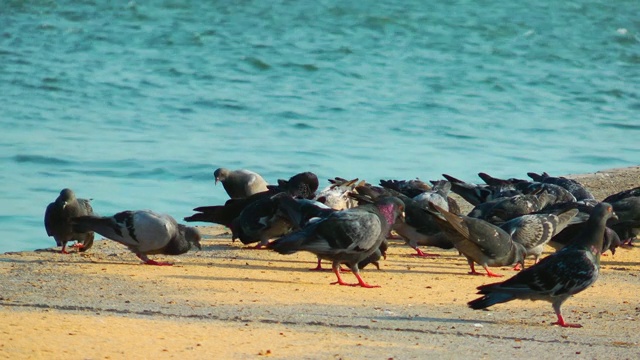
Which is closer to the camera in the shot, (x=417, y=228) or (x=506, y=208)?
(x=417, y=228)

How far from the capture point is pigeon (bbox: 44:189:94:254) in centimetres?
1138

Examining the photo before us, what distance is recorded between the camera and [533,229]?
36.3 feet

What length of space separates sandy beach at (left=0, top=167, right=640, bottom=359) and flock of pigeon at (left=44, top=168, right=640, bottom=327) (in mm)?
219

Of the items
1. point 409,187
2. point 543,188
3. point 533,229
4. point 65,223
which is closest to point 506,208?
point 533,229

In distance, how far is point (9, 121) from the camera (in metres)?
23.0

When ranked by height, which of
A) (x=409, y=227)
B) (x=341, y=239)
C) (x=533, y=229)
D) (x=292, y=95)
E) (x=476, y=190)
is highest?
(x=341, y=239)

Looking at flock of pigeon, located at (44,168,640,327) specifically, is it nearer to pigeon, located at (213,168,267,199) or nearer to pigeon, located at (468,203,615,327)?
pigeon, located at (468,203,615,327)

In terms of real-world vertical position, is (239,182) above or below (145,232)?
below

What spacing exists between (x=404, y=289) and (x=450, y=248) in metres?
2.52

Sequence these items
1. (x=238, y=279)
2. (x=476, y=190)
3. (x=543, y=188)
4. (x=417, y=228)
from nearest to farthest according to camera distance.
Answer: (x=238, y=279), (x=417, y=228), (x=543, y=188), (x=476, y=190)

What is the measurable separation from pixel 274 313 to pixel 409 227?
10.9 ft

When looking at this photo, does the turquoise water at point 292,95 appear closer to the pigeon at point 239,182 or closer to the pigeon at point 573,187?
the pigeon at point 239,182

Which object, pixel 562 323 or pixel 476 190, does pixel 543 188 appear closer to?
pixel 476 190

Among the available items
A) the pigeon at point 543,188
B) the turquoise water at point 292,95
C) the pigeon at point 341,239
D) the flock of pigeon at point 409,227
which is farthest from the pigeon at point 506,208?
the turquoise water at point 292,95
